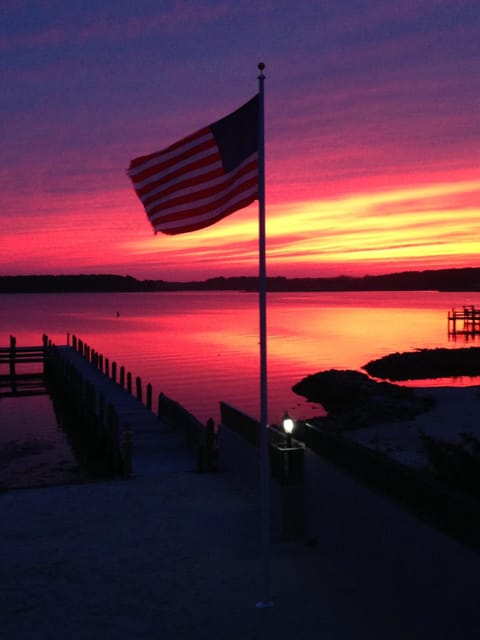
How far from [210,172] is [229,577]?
530 cm

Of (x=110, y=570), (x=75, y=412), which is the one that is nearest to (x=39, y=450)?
(x=75, y=412)

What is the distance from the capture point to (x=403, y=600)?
6.94 m

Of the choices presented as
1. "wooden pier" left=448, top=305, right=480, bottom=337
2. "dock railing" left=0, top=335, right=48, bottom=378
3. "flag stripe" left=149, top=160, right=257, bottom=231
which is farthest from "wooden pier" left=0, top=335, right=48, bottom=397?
"wooden pier" left=448, top=305, right=480, bottom=337

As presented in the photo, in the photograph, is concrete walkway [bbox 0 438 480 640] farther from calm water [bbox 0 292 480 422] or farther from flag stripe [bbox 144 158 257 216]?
calm water [bbox 0 292 480 422]

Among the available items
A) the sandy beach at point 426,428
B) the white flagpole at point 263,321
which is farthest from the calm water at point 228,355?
the white flagpole at point 263,321

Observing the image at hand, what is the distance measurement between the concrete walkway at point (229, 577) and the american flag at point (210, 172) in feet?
12.8

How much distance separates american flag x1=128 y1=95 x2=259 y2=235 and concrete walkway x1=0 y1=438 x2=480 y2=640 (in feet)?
12.8

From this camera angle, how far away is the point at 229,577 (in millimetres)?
8695

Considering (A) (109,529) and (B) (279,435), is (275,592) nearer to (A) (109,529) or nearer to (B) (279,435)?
(B) (279,435)

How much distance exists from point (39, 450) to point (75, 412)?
7.02 m

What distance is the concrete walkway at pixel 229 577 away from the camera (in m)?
6.64

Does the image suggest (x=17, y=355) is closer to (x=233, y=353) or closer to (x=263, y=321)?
(x=233, y=353)

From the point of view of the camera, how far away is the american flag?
24.2 ft

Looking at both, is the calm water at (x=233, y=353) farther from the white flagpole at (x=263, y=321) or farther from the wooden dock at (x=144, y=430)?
the white flagpole at (x=263, y=321)
